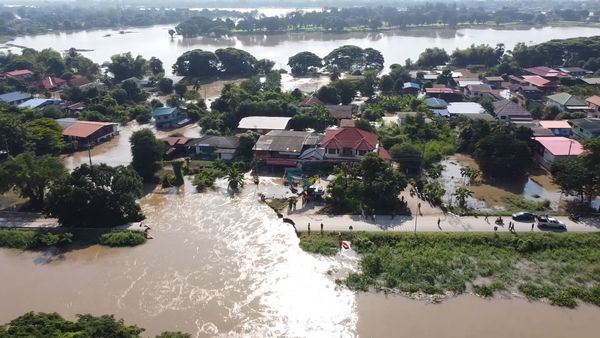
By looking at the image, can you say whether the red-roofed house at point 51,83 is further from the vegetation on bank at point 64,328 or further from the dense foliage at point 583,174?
the dense foliage at point 583,174

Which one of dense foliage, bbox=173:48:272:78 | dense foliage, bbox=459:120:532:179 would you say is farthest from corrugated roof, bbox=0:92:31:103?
dense foliage, bbox=459:120:532:179

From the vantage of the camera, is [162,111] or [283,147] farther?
[162,111]

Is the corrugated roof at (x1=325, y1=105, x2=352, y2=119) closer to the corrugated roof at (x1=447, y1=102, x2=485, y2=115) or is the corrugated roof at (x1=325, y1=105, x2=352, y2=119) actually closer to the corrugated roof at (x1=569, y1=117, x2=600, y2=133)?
the corrugated roof at (x1=447, y1=102, x2=485, y2=115)

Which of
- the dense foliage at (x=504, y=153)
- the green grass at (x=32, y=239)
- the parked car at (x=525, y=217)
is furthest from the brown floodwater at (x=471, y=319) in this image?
the green grass at (x=32, y=239)

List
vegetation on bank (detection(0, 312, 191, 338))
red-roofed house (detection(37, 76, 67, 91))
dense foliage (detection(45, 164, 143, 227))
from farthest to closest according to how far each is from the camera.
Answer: red-roofed house (detection(37, 76, 67, 91)) < dense foliage (detection(45, 164, 143, 227)) < vegetation on bank (detection(0, 312, 191, 338))

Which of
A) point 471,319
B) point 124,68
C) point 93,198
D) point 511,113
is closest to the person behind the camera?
point 471,319

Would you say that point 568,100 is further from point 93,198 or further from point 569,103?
point 93,198

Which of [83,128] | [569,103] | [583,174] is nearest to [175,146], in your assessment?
[83,128]
